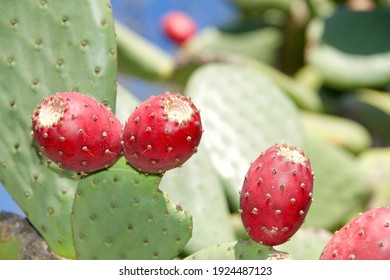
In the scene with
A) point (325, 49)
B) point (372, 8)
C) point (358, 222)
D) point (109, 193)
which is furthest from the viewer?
point (372, 8)

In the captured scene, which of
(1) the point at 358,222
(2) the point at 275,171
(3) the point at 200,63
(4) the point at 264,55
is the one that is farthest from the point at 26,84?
(4) the point at 264,55

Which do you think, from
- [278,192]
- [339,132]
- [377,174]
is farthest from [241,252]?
[339,132]

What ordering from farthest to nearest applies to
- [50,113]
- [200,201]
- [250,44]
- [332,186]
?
[250,44]
[332,186]
[200,201]
[50,113]

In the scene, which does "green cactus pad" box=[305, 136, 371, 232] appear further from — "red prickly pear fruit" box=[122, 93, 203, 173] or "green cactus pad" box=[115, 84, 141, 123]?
"red prickly pear fruit" box=[122, 93, 203, 173]

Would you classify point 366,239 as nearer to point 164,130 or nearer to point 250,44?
point 164,130

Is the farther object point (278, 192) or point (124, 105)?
point (124, 105)

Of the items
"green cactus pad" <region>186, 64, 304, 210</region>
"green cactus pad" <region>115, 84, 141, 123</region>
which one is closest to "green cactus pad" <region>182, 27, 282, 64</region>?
"green cactus pad" <region>186, 64, 304, 210</region>
